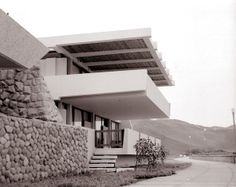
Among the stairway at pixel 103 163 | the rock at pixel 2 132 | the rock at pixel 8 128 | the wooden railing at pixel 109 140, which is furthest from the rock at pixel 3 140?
the wooden railing at pixel 109 140

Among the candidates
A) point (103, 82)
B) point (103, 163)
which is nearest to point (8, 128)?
point (103, 163)

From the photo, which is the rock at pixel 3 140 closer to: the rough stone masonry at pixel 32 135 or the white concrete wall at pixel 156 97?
the rough stone masonry at pixel 32 135

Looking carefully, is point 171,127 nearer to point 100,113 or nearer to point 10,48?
point 100,113

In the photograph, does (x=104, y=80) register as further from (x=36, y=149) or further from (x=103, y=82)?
(x=36, y=149)

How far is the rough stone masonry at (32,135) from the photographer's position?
521 inches

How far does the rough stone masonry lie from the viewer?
1323 centimetres

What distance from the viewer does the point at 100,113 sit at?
32.6 meters

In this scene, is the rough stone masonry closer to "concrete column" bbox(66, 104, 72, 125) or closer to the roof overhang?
the roof overhang

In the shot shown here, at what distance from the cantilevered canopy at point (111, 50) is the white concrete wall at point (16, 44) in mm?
11421

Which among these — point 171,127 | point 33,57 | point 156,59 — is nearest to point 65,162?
point 33,57

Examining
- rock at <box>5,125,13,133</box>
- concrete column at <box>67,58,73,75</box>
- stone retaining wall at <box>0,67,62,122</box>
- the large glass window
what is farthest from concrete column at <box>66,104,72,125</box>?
rock at <box>5,125,13,133</box>

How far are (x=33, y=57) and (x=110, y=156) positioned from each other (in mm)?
10451

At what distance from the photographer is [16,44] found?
1194 centimetres

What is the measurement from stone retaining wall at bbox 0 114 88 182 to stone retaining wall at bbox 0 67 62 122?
1.13m
